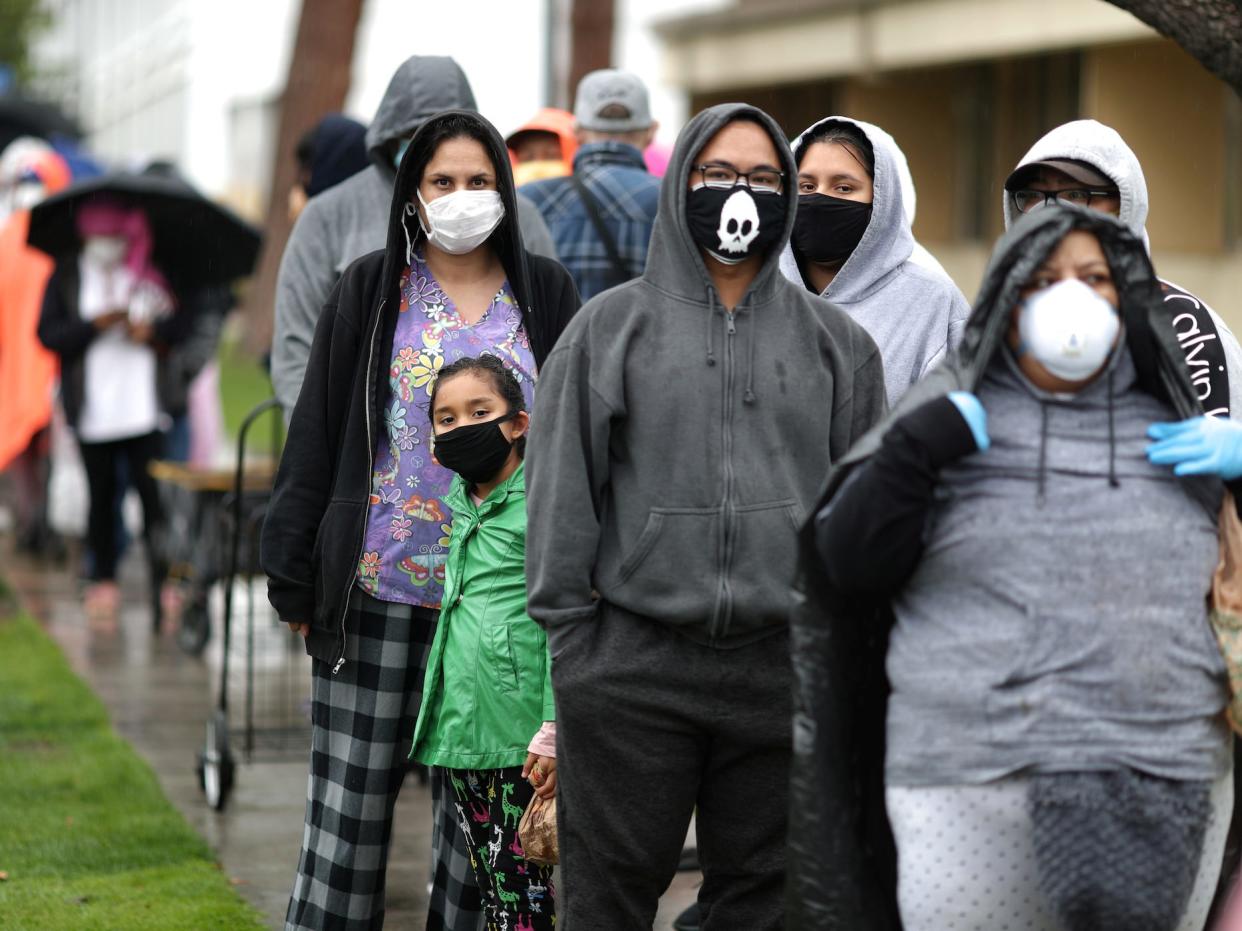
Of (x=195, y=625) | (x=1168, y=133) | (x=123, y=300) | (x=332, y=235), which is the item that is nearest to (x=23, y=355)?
(x=123, y=300)

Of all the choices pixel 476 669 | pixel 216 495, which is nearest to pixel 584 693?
pixel 476 669

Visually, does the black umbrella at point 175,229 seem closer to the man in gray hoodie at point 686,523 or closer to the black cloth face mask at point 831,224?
the black cloth face mask at point 831,224

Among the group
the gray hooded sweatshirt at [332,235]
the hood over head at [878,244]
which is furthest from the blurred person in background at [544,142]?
the hood over head at [878,244]

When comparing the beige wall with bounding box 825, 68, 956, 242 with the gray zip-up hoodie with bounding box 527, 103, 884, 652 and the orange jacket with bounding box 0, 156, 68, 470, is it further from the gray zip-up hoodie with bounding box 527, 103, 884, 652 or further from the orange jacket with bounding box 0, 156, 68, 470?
the gray zip-up hoodie with bounding box 527, 103, 884, 652

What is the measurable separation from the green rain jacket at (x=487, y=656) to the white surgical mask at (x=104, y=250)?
20.5 feet

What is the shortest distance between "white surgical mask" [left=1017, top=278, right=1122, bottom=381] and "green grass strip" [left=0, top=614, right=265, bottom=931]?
3.13 meters

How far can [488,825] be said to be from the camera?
449 cm

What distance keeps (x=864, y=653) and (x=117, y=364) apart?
740cm

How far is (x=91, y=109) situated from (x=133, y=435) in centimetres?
5832

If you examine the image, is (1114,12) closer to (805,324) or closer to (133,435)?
(133,435)

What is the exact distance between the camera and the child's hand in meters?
4.20

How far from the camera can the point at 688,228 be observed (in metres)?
4.03

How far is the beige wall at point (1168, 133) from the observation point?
732 inches

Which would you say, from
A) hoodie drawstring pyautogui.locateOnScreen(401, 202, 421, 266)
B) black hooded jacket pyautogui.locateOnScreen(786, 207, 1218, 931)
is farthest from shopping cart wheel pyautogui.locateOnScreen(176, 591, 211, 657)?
black hooded jacket pyautogui.locateOnScreen(786, 207, 1218, 931)
